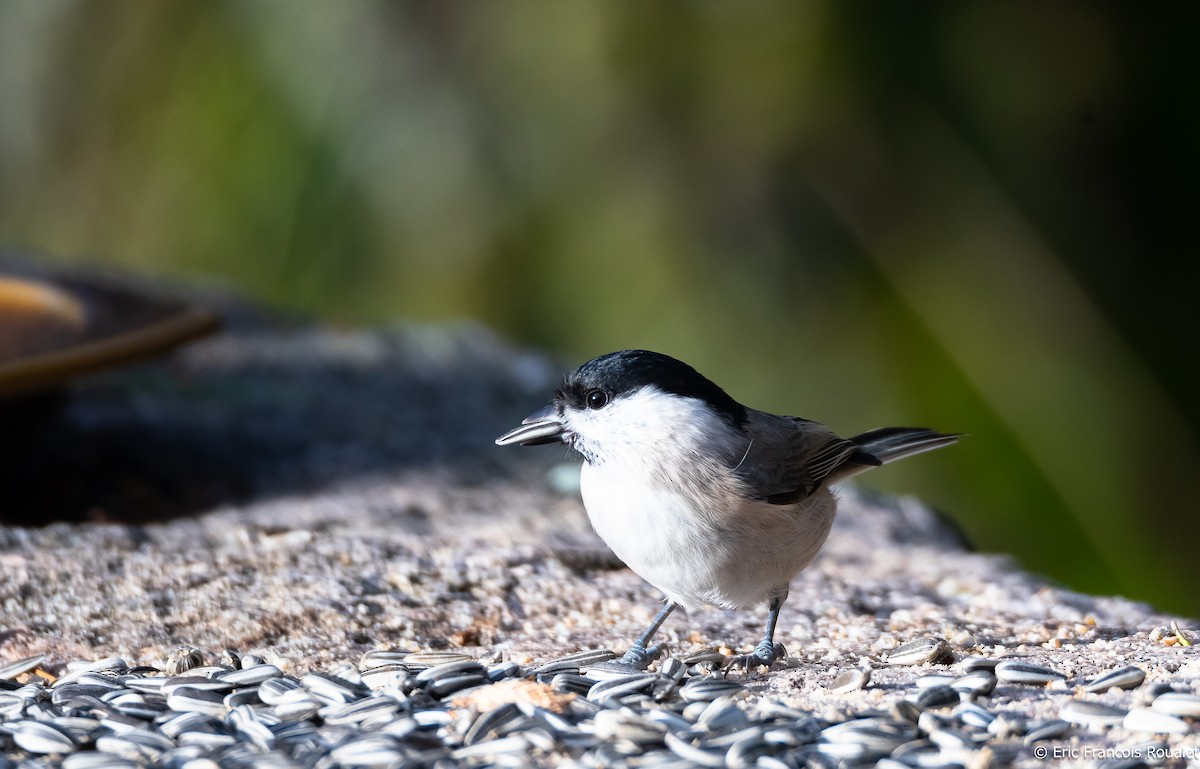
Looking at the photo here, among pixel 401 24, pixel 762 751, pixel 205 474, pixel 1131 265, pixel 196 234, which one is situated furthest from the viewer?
pixel 196 234

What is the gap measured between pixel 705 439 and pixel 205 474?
83.2 inches

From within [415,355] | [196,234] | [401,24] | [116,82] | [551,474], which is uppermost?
[401,24]

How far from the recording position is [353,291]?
6.17 meters

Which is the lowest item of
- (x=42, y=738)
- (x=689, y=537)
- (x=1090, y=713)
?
(x=42, y=738)

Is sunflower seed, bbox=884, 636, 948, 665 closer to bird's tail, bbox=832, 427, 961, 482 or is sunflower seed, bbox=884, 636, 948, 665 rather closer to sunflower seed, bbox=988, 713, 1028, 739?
sunflower seed, bbox=988, 713, 1028, 739

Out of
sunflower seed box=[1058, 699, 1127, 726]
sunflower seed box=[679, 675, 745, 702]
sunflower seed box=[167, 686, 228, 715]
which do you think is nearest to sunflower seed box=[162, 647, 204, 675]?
sunflower seed box=[167, 686, 228, 715]

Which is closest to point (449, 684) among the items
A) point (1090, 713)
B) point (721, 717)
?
point (721, 717)

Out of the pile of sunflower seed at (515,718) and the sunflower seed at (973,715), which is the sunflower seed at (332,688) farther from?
the sunflower seed at (973,715)

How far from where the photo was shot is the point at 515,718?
5.81ft

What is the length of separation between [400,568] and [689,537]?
0.87m

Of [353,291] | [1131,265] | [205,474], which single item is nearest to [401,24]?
[353,291]

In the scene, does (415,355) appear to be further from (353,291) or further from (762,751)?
(762,751)

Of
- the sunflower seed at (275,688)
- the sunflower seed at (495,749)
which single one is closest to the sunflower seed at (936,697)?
the sunflower seed at (495,749)

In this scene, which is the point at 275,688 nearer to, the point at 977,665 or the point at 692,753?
the point at 692,753
